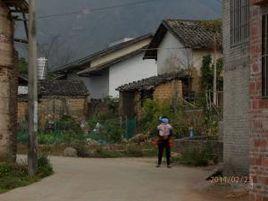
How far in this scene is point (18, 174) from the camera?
1866 centimetres

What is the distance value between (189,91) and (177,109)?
14.1 ft

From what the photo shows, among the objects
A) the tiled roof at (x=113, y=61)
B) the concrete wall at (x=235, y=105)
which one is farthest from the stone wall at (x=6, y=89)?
the tiled roof at (x=113, y=61)

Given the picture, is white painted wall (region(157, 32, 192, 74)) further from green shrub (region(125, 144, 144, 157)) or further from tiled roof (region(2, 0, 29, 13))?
tiled roof (region(2, 0, 29, 13))

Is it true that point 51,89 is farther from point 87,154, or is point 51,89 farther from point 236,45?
point 236,45

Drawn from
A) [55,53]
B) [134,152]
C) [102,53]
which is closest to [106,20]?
[55,53]

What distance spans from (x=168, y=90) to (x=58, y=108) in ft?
32.5

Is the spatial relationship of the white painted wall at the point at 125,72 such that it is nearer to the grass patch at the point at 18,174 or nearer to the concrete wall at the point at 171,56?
the concrete wall at the point at 171,56

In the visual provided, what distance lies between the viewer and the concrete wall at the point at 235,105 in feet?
52.6

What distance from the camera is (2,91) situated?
2041cm

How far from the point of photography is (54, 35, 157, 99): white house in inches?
1903

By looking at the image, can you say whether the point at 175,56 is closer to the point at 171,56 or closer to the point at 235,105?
the point at 171,56

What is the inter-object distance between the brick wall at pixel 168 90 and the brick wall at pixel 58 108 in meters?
6.39

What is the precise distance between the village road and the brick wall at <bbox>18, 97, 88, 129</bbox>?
2006 cm

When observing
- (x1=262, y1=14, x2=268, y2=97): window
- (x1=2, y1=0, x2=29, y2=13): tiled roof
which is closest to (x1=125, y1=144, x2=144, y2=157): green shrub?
(x1=2, y1=0, x2=29, y2=13): tiled roof
